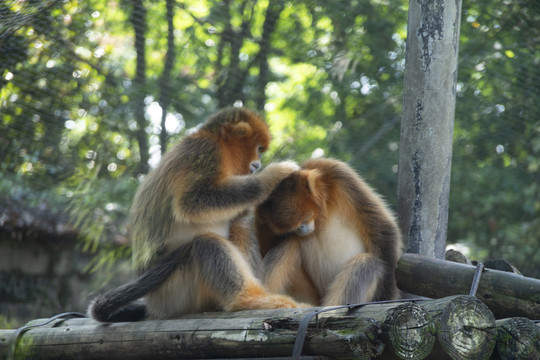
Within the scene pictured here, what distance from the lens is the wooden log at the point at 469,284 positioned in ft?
9.15

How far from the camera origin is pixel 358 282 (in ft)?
11.4

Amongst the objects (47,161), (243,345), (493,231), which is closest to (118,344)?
(243,345)

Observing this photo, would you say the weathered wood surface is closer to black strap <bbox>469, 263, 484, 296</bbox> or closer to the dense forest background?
black strap <bbox>469, 263, 484, 296</bbox>

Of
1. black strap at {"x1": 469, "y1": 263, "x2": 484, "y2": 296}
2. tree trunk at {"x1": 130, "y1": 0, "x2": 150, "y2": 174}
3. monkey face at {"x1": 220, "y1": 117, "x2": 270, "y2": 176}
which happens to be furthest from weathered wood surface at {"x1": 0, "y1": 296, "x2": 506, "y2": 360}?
tree trunk at {"x1": 130, "y1": 0, "x2": 150, "y2": 174}

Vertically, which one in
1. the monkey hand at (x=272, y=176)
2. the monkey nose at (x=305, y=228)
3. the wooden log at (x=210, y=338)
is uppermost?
the monkey hand at (x=272, y=176)

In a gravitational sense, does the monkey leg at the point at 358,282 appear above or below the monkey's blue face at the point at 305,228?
below

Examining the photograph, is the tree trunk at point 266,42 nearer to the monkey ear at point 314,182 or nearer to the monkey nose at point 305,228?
the monkey ear at point 314,182

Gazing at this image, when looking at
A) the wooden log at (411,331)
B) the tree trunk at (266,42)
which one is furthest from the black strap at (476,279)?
the tree trunk at (266,42)

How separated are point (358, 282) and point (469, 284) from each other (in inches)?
25.1

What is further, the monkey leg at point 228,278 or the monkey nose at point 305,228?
the monkey nose at point 305,228

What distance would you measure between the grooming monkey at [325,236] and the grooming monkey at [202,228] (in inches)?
5.6

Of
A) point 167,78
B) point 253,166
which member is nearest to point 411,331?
point 253,166

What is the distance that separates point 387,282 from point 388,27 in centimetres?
477

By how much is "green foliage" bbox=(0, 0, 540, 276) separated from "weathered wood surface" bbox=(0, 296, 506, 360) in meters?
3.42
